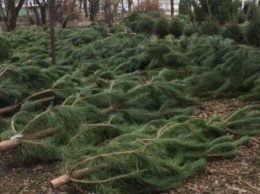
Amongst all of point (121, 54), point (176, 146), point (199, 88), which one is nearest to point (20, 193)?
point (176, 146)

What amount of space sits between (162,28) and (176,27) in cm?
32

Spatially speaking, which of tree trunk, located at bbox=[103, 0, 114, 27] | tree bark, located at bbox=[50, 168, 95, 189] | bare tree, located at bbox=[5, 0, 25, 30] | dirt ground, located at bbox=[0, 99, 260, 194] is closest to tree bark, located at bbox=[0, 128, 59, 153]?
dirt ground, located at bbox=[0, 99, 260, 194]

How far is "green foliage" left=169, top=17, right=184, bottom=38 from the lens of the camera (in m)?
10.0

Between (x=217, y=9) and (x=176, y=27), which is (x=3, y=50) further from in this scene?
(x=217, y=9)

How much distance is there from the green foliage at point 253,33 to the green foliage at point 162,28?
8.55 feet

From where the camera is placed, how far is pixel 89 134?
150 inches

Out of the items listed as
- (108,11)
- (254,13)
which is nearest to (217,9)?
(254,13)

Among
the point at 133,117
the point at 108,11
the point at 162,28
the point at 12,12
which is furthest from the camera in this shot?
the point at 12,12

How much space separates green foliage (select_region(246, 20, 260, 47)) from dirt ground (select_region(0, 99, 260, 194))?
3.88 meters

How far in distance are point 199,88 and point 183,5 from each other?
1155 centimetres

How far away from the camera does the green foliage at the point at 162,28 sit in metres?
10.2

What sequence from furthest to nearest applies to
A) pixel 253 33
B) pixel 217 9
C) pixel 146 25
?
1. pixel 217 9
2. pixel 146 25
3. pixel 253 33

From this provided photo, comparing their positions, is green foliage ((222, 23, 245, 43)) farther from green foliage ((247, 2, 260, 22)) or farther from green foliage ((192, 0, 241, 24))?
green foliage ((192, 0, 241, 24))

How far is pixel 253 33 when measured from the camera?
7.74m
